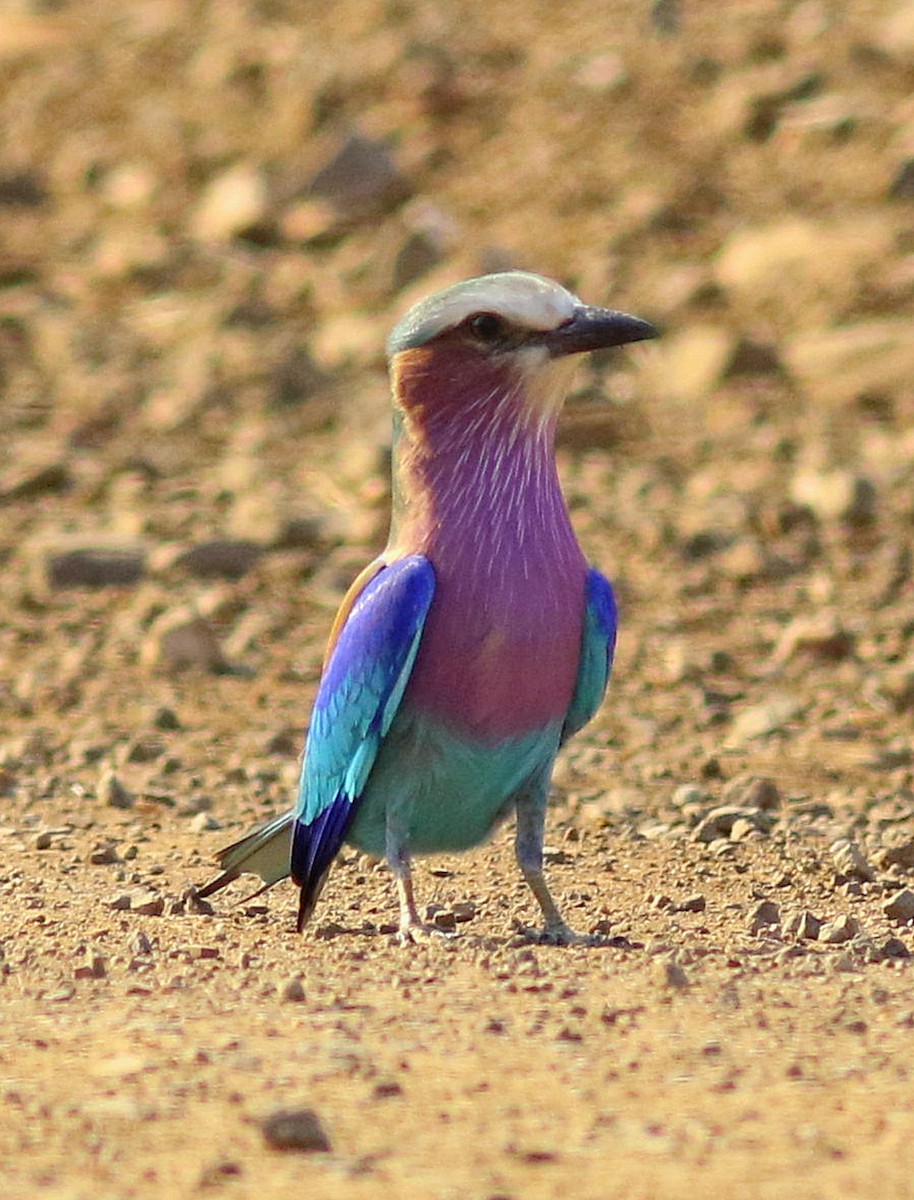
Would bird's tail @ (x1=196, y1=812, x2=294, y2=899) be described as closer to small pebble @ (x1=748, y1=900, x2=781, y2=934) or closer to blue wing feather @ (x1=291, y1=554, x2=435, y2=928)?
blue wing feather @ (x1=291, y1=554, x2=435, y2=928)

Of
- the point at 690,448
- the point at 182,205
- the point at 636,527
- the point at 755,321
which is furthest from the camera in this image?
the point at 182,205

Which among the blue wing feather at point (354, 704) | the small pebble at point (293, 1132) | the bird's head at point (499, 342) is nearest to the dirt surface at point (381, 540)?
the small pebble at point (293, 1132)

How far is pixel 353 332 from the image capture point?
12.8 metres

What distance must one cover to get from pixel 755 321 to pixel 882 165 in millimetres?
1355

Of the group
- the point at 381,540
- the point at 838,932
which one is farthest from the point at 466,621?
the point at 381,540

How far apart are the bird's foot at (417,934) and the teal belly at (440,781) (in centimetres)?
21

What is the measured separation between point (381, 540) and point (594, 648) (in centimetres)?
489

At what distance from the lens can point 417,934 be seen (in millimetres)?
5465

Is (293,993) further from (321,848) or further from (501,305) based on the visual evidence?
(501,305)

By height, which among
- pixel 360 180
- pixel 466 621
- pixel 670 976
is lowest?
pixel 670 976

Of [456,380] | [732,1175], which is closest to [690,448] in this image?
[456,380]

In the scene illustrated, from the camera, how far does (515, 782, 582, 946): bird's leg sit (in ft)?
18.5

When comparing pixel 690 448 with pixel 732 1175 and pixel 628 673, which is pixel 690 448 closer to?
pixel 628 673

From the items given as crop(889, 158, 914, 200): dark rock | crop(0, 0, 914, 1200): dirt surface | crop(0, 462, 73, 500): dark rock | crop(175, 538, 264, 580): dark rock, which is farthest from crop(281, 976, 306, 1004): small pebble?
crop(889, 158, 914, 200): dark rock
